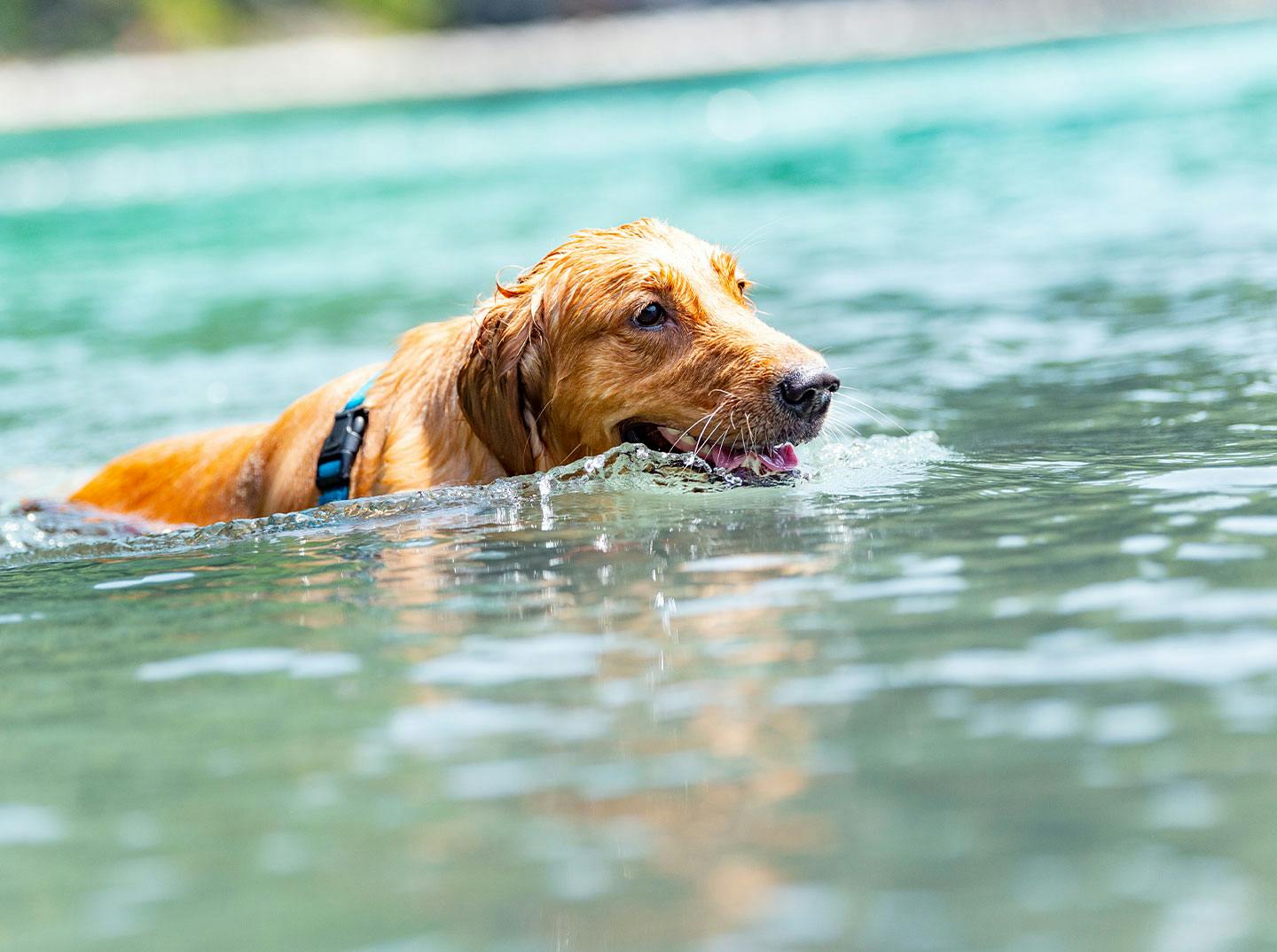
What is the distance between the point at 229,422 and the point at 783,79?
40.8 m

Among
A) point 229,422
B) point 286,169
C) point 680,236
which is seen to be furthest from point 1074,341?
point 286,169

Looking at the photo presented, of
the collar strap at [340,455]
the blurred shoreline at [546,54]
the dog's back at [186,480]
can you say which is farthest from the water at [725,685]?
the blurred shoreline at [546,54]

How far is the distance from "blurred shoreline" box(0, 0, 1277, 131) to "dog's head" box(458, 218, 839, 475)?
47.1 metres

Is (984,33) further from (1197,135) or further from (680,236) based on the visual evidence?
(680,236)

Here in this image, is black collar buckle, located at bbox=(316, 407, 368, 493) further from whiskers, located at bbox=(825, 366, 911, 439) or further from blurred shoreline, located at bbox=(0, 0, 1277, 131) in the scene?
blurred shoreline, located at bbox=(0, 0, 1277, 131)

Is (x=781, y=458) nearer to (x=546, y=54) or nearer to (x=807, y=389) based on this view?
(x=807, y=389)

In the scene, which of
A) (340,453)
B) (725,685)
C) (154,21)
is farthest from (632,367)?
(154,21)

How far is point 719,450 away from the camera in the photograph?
5.83m

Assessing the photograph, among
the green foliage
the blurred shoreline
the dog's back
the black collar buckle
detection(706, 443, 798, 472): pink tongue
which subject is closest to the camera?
detection(706, 443, 798, 472): pink tongue

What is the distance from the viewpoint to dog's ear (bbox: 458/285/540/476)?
18.8ft

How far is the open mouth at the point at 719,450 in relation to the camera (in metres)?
5.83

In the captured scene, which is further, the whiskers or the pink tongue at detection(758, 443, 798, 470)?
the whiskers

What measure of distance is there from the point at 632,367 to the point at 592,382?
0.14 m

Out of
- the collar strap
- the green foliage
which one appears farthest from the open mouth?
the green foliage
